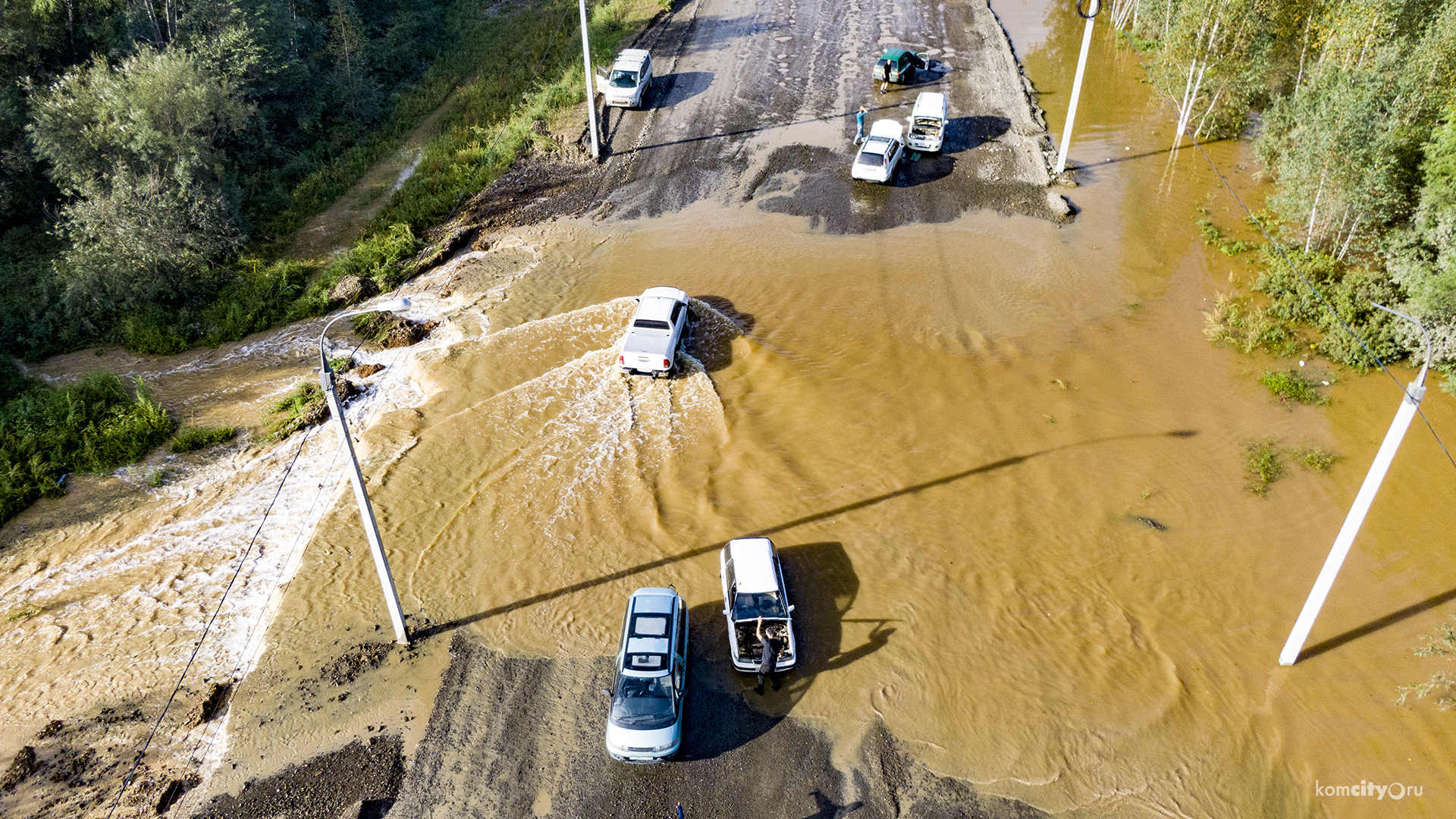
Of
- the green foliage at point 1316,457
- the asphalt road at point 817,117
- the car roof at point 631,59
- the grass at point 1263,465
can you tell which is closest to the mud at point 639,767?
the grass at point 1263,465

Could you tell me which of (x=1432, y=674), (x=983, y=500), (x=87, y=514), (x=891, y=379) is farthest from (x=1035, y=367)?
(x=87, y=514)

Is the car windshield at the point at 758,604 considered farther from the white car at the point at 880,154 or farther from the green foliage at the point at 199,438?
the white car at the point at 880,154

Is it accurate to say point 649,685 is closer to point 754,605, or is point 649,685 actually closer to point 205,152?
point 754,605

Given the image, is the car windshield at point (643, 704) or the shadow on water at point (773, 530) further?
the shadow on water at point (773, 530)

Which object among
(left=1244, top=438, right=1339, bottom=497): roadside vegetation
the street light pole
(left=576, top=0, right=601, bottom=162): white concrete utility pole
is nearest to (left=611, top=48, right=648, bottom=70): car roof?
(left=576, top=0, right=601, bottom=162): white concrete utility pole

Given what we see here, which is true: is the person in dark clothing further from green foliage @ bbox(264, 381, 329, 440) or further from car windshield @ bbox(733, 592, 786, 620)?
green foliage @ bbox(264, 381, 329, 440)

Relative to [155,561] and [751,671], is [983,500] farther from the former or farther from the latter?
[155,561]
